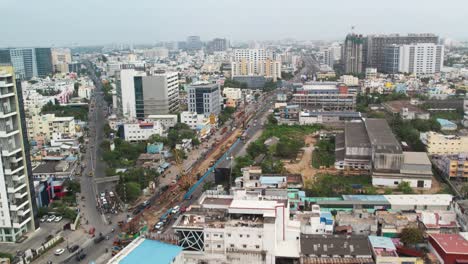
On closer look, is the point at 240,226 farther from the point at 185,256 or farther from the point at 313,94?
the point at 313,94

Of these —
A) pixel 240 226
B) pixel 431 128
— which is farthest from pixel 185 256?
pixel 431 128

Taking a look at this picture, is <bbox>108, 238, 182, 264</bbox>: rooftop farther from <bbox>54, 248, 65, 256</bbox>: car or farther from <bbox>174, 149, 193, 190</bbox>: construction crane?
<bbox>174, 149, 193, 190</bbox>: construction crane

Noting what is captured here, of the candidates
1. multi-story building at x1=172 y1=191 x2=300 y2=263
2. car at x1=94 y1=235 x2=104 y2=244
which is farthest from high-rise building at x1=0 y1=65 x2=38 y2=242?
multi-story building at x1=172 y1=191 x2=300 y2=263

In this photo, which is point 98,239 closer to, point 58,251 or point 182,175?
point 58,251

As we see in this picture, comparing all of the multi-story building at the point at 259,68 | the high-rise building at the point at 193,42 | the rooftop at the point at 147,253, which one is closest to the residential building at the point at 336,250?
the rooftop at the point at 147,253

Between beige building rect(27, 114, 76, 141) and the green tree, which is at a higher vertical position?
beige building rect(27, 114, 76, 141)
